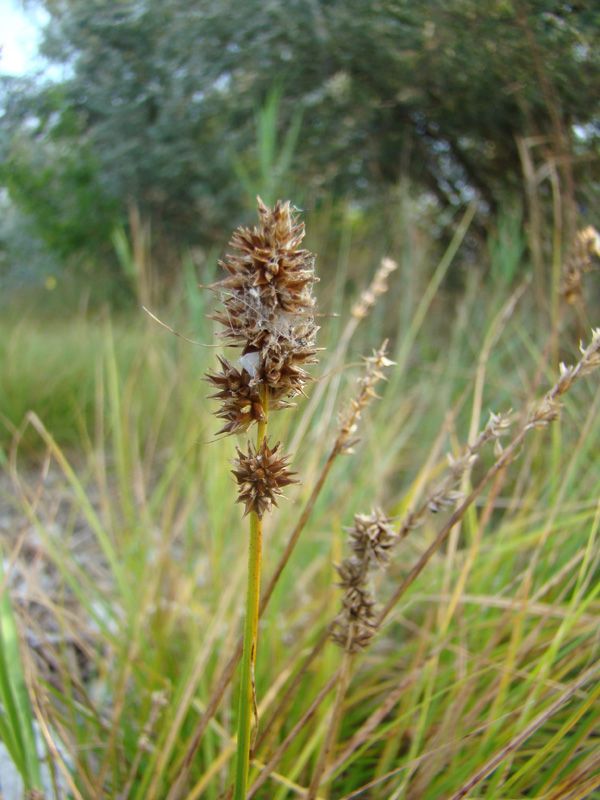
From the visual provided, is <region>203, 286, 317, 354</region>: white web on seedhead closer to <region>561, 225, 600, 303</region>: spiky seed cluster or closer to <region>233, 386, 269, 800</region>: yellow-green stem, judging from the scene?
<region>233, 386, 269, 800</region>: yellow-green stem

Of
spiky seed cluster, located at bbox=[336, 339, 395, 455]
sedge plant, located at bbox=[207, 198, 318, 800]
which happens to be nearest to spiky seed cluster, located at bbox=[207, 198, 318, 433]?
Answer: sedge plant, located at bbox=[207, 198, 318, 800]

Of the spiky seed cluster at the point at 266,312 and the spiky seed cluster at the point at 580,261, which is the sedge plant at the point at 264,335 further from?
the spiky seed cluster at the point at 580,261

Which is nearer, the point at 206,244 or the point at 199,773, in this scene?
the point at 199,773

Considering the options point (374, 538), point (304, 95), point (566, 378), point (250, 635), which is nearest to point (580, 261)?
point (566, 378)

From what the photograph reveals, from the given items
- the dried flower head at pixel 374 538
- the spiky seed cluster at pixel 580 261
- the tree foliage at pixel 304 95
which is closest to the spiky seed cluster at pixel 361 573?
the dried flower head at pixel 374 538

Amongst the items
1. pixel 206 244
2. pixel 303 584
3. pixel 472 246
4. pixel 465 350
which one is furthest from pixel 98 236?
pixel 303 584

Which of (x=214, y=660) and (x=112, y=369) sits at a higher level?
(x=112, y=369)

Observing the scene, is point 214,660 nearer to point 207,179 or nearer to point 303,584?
point 303,584
